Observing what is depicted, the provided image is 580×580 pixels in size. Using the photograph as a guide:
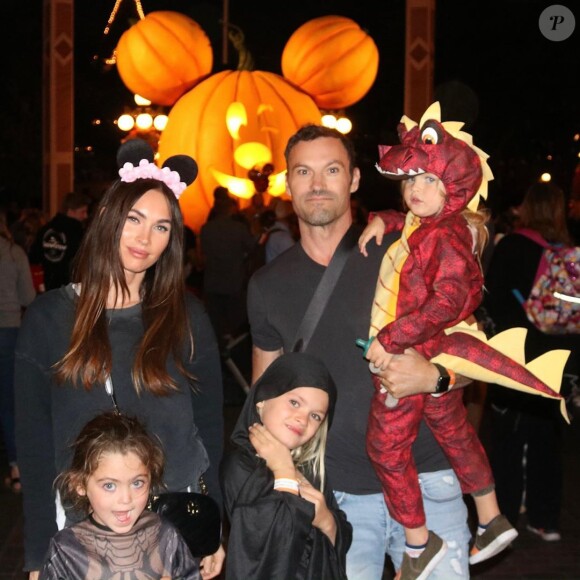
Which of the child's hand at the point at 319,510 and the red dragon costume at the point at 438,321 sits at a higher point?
the red dragon costume at the point at 438,321

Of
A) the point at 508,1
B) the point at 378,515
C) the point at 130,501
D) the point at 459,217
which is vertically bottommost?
the point at 378,515

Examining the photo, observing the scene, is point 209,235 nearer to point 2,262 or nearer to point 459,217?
point 2,262

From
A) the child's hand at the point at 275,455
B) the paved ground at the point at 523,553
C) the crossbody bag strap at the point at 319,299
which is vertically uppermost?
the crossbody bag strap at the point at 319,299

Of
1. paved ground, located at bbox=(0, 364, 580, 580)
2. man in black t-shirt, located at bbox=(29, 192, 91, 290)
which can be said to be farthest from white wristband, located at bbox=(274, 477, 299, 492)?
man in black t-shirt, located at bbox=(29, 192, 91, 290)

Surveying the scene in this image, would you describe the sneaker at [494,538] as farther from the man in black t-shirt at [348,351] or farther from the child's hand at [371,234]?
the child's hand at [371,234]

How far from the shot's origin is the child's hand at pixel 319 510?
12.4ft

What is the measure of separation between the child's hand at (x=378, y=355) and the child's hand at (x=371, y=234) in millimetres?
458

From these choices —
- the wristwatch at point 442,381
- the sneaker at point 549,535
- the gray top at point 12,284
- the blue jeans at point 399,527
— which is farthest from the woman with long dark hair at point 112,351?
the gray top at point 12,284

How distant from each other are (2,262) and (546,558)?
4.55 metres

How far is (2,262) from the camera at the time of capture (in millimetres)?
8484

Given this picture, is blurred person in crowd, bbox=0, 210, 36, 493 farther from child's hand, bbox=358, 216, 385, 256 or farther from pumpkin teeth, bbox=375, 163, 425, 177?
pumpkin teeth, bbox=375, 163, 425, 177

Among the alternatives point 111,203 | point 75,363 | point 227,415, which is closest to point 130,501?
point 75,363

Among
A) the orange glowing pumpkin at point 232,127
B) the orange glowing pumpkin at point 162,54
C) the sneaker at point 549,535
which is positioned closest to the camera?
the sneaker at point 549,535

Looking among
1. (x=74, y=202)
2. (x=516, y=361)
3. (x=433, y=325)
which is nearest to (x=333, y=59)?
(x=74, y=202)
